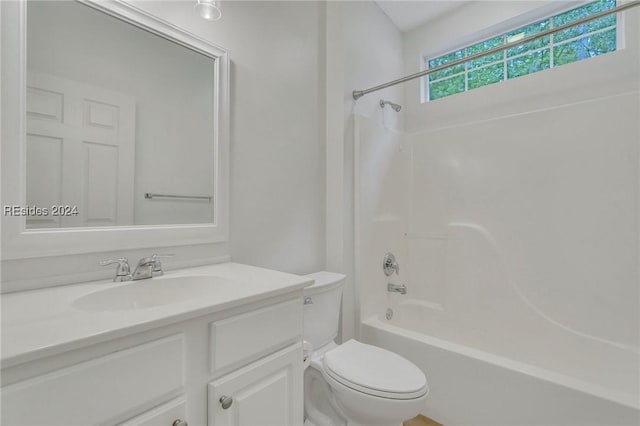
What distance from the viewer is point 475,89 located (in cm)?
220

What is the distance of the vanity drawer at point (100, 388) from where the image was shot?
0.49 metres

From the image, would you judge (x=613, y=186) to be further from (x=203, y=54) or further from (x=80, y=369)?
(x=80, y=369)

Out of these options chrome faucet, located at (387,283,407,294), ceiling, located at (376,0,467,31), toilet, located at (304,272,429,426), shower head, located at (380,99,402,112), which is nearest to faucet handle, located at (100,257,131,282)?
toilet, located at (304,272,429,426)

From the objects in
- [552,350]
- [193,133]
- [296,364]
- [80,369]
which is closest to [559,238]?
[552,350]

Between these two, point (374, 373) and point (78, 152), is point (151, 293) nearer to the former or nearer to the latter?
point (78, 152)

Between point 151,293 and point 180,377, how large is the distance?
1.34ft

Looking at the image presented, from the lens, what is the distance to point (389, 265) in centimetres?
221

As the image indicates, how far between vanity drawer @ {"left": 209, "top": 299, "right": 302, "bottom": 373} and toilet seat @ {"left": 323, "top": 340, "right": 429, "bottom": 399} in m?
0.40

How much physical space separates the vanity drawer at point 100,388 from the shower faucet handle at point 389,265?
170 centimetres

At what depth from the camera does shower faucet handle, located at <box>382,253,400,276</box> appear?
2188 mm

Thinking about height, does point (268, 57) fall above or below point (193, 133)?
above

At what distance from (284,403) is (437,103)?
7.66 ft

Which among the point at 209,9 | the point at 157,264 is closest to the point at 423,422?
the point at 157,264

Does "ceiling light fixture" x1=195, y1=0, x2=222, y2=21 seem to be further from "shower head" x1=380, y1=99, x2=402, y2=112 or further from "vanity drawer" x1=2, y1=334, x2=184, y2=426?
"shower head" x1=380, y1=99, x2=402, y2=112
